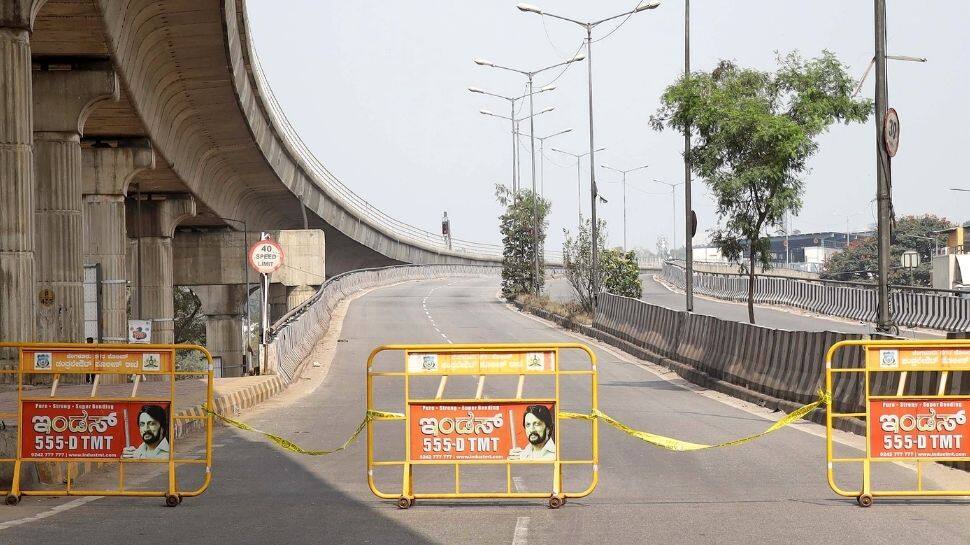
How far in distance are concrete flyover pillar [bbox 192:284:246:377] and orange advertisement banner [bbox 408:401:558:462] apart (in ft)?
164

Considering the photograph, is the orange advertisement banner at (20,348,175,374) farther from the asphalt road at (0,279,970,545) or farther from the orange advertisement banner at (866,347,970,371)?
the orange advertisement banner at (866,347,970,371)

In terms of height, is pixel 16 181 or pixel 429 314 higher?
pixel 16 181

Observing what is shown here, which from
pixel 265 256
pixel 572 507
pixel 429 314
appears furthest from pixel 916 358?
pixel 429 314

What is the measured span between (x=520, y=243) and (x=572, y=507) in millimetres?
58845

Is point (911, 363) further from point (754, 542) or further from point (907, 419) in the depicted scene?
point (754, 542)

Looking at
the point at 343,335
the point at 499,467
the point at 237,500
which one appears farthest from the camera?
the point at 343,335

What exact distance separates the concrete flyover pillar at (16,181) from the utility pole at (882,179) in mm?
13183

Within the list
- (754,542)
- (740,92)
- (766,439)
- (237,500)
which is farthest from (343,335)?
(754,542)

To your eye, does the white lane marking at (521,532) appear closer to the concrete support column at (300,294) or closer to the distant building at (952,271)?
the distant building at (952,271)

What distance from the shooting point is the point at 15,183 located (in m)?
20.1

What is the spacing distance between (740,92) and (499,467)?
52.7 ft

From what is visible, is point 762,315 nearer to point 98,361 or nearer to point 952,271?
point 952,271

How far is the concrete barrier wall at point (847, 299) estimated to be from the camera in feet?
125

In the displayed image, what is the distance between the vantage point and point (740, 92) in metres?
27.7
